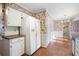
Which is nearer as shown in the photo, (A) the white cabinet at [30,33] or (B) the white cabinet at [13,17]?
(B) the white cabinet at [13,17]

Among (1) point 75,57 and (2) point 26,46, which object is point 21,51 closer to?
(2) point 26,46

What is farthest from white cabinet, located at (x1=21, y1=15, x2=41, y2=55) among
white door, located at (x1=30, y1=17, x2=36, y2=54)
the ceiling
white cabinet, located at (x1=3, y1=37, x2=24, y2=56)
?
the ceiling

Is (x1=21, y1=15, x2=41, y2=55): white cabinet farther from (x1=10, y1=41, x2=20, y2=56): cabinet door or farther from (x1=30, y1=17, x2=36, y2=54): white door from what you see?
(x1=10, y1=41, x2=20, y2=56): cabinet door

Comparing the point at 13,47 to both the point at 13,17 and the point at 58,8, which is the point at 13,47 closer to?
the point at 13,17

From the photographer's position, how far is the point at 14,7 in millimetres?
1639

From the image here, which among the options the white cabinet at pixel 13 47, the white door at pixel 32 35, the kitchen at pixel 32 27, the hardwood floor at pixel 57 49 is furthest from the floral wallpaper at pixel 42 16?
the white cabinet at pixel 13 47

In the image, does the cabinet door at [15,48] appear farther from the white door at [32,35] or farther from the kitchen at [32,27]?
the white door at [32,35]

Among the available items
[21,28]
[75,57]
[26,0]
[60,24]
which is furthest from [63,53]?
[26,0]

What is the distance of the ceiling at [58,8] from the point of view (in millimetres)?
1562

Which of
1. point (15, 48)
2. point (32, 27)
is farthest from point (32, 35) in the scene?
point (15, 48)

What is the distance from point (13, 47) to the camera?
63.7 inches

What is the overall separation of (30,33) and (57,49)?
622mm

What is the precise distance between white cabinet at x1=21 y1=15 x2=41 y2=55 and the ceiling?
0.22 m

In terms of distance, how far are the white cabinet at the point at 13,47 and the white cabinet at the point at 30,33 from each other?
11cm
